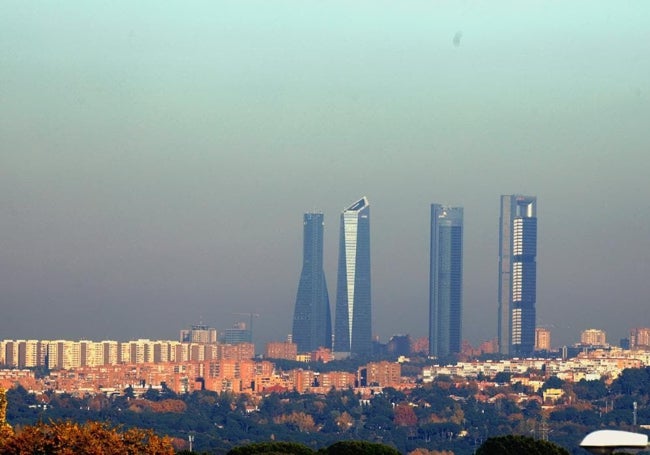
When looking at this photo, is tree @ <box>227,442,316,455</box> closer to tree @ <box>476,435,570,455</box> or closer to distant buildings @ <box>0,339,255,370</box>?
tree @ <box>476,435,570,455</box>

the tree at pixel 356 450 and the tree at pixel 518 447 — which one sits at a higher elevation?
the tree at pixel 356 450

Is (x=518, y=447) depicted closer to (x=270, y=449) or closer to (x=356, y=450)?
(x=356, y=450)

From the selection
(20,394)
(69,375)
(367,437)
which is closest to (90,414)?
(20,394)

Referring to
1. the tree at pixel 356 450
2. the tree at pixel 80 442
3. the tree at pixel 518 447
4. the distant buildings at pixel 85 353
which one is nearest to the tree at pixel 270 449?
the tree at pixel 356 450

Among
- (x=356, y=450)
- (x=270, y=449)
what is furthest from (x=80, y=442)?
(x=356, y=450)

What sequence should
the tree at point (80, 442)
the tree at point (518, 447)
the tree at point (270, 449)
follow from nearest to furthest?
the tree at point (80, 442) < the tree at point (270, 449) < the tree at point (518, 447)

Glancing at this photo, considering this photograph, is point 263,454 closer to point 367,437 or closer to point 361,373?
point 367,437

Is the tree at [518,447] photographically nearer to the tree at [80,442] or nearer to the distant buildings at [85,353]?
the tree at [80,442]

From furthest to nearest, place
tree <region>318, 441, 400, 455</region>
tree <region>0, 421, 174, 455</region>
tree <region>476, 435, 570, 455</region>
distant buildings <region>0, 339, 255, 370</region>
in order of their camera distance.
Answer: distant buildings <region>0, 339, 255, 370</region> → tree <region>476, 435, 570, 455</region> → tree <region>318, 441, 400, 455</region> → tree <region>0, 421, 174, 455</region>

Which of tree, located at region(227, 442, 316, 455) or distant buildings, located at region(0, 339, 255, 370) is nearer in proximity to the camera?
tree, located at region(227, 442, 316, 455)

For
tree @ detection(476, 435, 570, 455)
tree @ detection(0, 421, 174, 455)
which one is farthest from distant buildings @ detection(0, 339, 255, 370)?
tree @ detection(0, 421, 174, 455)

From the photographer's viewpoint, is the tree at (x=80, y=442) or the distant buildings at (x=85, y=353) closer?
the tree at (x=80, y=442)
